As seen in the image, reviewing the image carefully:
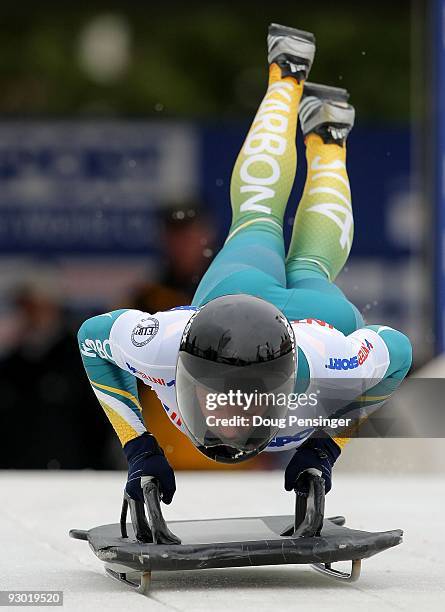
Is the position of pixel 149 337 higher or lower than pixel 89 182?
lower

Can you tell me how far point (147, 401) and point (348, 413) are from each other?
12.1 ft

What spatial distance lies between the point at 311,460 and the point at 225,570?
0.54 metres

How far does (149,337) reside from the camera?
5.13 m

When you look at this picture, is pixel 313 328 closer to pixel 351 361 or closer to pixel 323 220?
pixel 351 361

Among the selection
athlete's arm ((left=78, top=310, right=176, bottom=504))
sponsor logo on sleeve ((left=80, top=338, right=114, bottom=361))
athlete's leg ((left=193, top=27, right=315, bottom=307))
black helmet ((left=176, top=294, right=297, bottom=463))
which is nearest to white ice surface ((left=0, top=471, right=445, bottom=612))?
athlete's arm ((left=78, top=310, right=176, bottom=504))

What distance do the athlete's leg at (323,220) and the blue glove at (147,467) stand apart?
84 centimetres

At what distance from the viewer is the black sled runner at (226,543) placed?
4.90 meters

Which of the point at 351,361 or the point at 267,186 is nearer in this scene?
the point at 351,361

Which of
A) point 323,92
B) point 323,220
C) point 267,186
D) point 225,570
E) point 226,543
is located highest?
point 323,92

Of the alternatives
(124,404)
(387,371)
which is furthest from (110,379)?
(387,371)

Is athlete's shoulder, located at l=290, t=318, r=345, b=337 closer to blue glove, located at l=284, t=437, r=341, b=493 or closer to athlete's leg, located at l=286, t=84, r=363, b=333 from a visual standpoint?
athlete's leg, located at l=286, t=84, r=363, b=333

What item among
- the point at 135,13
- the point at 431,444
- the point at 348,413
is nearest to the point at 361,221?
the point at 431,444

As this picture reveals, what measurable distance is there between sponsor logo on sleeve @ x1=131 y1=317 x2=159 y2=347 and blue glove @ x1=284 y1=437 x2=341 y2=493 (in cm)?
69

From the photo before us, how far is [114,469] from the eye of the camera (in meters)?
9.29
